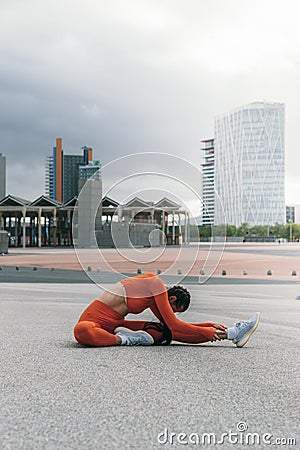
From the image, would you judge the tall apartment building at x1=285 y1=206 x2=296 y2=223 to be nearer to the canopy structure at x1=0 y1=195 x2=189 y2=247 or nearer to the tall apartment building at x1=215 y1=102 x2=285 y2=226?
the tall apartment building at x1=215 y1=102 x2=285 y2=226

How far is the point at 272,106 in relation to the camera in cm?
16075

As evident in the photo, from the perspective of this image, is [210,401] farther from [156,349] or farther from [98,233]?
[98,233]

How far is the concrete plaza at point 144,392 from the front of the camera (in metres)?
3.96

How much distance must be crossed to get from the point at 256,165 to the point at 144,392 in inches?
6307

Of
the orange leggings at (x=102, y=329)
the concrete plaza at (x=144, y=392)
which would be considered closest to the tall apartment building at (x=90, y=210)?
the concrete plaza at (x=144, y=392)

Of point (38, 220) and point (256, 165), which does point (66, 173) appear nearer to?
point (256, 165)

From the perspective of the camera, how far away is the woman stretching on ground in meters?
6.99

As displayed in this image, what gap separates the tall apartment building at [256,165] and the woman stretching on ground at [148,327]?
152 metres

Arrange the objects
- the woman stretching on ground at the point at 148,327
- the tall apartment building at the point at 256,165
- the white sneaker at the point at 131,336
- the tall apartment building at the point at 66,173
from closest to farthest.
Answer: the woman stretching on ground at the point at 148,327 < the white sneaker at the point at 131,336 < the tall apartment building at the point at 256,165 < the tall apartment building at the point at 66,173

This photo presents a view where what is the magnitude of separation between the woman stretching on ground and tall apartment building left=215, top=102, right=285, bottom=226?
500ft

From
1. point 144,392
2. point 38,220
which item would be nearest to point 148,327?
point 144,392

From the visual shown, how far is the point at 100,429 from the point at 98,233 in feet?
16.7

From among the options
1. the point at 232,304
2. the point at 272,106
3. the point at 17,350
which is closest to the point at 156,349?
the point at 17,350

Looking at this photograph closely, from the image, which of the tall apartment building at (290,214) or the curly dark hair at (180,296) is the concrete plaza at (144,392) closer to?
the curly dark hair at (180,296)
